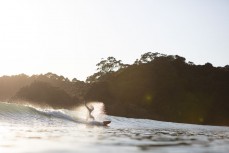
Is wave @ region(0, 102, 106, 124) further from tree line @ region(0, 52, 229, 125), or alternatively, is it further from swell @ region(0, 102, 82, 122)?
tree line @ region(0, 52, 229, 125)

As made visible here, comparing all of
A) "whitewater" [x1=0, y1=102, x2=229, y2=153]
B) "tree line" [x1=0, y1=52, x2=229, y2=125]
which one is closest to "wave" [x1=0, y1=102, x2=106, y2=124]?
"whitewater" [x1=0, y1=102, x2=229, y2=153]

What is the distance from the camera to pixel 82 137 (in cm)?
1219

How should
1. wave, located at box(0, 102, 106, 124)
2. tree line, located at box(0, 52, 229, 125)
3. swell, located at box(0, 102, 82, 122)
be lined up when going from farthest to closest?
tree line, located at box(0, 52, 229, 125) < swell, located at box(0, 102, 82, 122) < wave, located at box(0, 102, 106, 124)

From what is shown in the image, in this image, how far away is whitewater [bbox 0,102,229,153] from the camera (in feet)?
28.9

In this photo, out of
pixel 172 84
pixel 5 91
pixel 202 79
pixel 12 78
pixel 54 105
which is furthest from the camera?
pixel 12 78

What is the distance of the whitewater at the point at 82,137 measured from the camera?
28.9ft

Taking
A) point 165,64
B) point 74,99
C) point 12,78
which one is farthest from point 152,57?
point 12,78

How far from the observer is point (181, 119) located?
82.4 meters

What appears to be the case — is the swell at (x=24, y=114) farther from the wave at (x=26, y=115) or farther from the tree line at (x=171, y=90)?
the tree line at (x=171, y=90)

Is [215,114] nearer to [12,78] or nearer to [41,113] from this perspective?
[41,113]

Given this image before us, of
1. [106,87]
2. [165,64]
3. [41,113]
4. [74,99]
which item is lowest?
[41,113]

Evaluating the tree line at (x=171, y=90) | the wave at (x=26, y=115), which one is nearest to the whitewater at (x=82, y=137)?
the wave at (x=26, y=115)

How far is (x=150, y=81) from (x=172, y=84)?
594 centimetres

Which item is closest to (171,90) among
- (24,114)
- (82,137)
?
(24,114)
